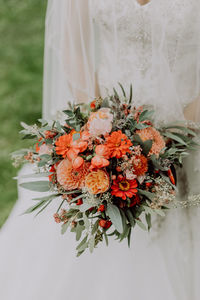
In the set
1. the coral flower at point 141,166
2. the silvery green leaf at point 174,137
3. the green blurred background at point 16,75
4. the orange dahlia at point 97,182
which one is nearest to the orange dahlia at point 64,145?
the orange dahlia at point 97,182

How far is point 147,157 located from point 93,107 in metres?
0.27

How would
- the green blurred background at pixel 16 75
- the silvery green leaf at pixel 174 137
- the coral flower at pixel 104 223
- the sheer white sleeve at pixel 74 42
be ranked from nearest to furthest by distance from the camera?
1. the coral flower at pixel 104 223
2. the silvery green leaf at pixel 174 137
3. the sheer white sleeve at pixel 74 42
4. the green blurred background at pixel 16 75

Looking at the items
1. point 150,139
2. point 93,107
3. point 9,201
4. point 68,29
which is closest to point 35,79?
point 9,201

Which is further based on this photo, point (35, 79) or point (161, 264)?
point (35, 79)

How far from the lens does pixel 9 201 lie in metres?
2.37

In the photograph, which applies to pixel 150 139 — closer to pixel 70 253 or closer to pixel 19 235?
pixel 70 253

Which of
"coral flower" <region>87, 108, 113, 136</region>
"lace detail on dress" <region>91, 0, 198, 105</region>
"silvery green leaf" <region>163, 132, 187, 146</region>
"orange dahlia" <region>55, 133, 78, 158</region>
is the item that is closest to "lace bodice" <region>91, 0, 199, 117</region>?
"lace detail on dress" <region>91, 0, 198, 105</region>

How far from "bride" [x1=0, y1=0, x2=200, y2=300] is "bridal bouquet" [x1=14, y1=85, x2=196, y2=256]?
0.68ft

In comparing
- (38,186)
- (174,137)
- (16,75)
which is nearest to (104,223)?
(38,186)

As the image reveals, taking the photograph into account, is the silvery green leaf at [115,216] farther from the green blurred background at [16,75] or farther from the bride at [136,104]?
the green blurred background at [16,75]

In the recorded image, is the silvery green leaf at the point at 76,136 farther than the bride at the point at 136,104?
No

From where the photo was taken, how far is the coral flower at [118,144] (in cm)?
105

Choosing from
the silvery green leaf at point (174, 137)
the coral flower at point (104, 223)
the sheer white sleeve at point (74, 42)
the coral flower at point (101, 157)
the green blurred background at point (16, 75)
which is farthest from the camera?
the green blurred background at point (16, 75)

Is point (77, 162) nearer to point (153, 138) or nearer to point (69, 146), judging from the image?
point (69, 146)
